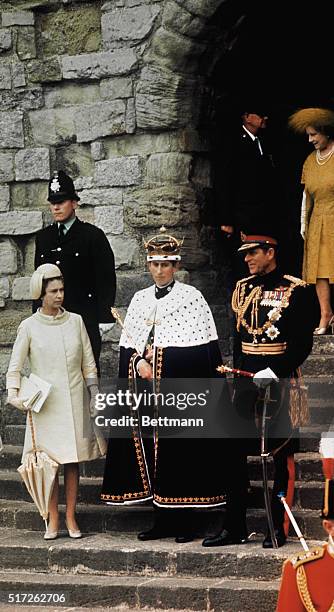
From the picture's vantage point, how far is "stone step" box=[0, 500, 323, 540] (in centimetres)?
874

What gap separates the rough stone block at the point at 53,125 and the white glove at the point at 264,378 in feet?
10.7

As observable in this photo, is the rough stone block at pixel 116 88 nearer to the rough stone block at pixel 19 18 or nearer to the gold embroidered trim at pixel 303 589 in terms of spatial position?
the rough stone block at pixel 19 18

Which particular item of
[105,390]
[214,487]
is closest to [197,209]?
[105,390]

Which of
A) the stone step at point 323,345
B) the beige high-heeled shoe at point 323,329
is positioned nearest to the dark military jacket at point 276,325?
the stone step at point 323,345

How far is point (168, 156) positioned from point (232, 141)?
47 cm

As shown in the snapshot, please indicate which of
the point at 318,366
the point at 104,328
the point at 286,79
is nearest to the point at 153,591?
the point at 318,366

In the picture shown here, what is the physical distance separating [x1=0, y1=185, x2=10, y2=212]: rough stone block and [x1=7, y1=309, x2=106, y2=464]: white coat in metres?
2.26

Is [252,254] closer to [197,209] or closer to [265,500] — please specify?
[265,500]

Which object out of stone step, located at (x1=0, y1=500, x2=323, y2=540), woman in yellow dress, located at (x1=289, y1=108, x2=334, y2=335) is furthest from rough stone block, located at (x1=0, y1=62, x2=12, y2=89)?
stone step, located at (x1=0, y1=500, x2=323, y2=540)

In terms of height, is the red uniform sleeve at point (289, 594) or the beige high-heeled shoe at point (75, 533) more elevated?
the red uniform sleeve at point (289, 594)

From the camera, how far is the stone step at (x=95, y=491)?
8953 millimetres

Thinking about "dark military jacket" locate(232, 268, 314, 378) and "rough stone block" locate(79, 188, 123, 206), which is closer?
"dark military jacket" locate(232, 268, 314, 378)

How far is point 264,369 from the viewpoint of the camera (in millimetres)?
8648

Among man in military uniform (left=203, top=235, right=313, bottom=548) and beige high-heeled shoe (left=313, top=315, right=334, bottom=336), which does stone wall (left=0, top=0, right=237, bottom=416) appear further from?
man in military uniform (left=203, top=235, right=313, bottom=548)
